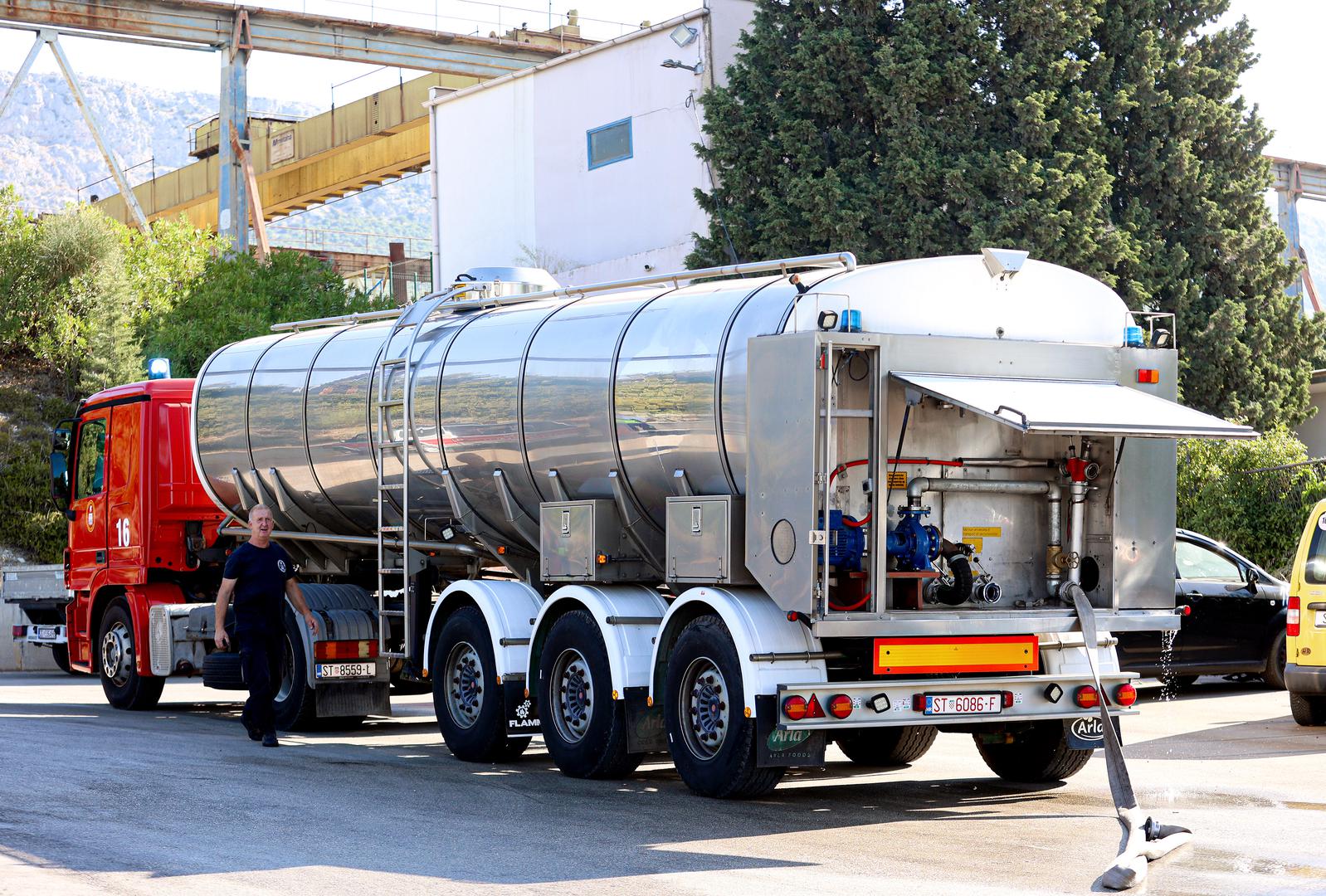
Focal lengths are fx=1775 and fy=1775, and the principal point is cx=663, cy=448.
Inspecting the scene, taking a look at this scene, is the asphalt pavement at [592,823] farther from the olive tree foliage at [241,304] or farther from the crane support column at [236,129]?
the crane support column at [236,129]

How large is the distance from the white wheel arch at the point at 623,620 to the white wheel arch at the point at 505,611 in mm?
492

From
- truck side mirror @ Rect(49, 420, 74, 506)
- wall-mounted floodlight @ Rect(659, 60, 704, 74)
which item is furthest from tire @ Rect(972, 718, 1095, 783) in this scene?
wall-mounted floodlight @ Rect(659, 60, 704, 74)

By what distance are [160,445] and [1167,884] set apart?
11.3m

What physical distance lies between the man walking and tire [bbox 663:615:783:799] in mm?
3986

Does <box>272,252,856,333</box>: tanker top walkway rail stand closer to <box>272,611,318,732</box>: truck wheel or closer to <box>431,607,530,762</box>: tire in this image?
<box>431,607,530,762</box>: tire

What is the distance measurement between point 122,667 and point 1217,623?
10.4 metres

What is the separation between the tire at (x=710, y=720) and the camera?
9.80 m

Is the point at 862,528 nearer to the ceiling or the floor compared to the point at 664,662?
nearer to the ceiling

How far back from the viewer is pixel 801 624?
9883 millimetres

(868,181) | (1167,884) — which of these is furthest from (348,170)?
(1167,884)

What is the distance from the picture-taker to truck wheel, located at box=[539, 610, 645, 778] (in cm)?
1098

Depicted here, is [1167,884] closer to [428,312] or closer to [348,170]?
[428,312]

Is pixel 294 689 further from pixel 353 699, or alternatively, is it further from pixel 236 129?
pixel 236 129

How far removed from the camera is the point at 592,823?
941 cm
